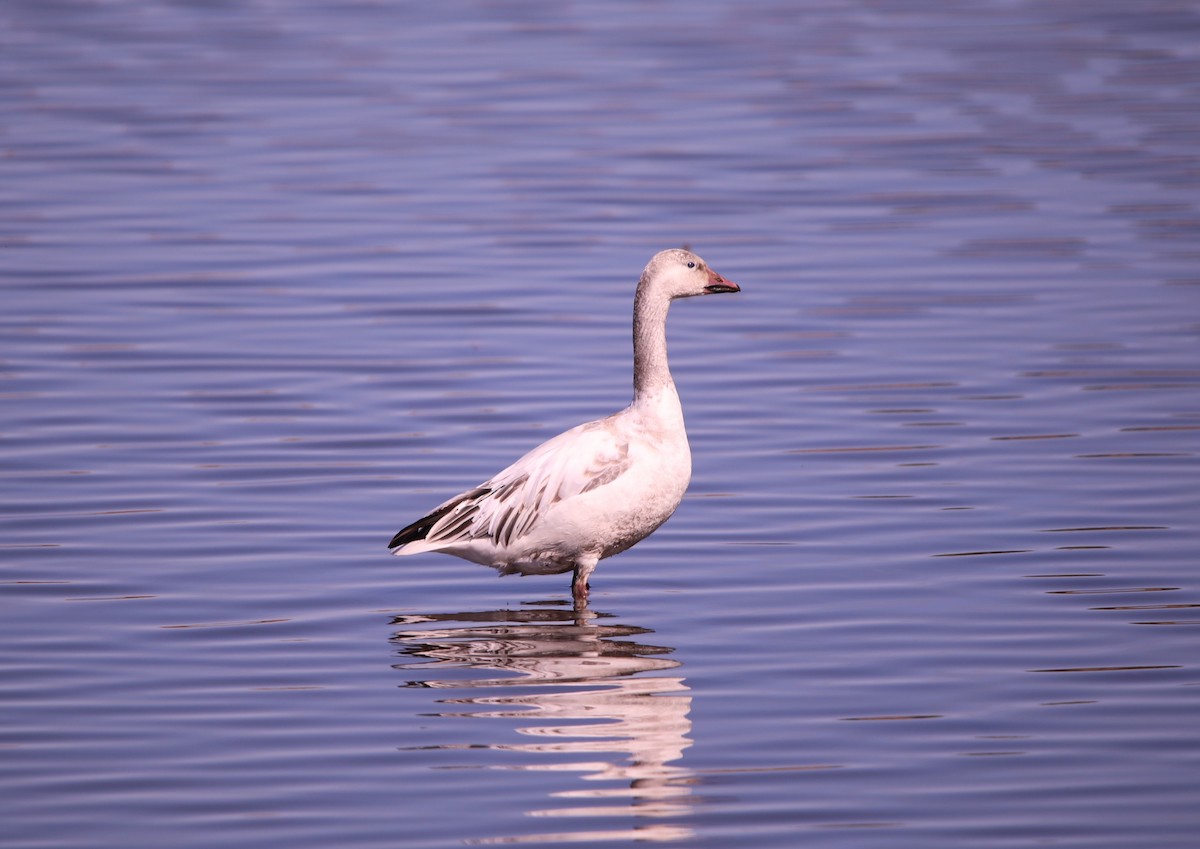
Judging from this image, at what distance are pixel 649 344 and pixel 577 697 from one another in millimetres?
2564

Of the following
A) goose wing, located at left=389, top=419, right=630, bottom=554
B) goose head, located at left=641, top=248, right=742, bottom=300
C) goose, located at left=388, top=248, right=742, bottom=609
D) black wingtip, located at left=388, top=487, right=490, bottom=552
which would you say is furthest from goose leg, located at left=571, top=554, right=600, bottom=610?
goose head, located at left=641, top=248, right=742, bottom=300

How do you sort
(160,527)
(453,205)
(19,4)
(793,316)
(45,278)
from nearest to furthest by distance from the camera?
(160,527) → (793,316) → (45,278) → (453,205) → (19,4)

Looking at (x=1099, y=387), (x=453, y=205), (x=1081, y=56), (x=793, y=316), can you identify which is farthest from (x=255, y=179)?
(x=1081, y=56)

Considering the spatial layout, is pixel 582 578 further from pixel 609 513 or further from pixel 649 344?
pixel 649 344

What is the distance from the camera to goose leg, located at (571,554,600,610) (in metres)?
9.61

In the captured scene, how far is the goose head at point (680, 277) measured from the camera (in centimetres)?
1027

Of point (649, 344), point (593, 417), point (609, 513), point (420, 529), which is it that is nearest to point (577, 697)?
point (609, 513)

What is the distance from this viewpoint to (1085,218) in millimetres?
Answer: 18703

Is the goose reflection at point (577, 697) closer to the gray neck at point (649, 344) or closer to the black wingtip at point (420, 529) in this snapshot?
the black wingtip at point (420, 529)

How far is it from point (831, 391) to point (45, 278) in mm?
7719

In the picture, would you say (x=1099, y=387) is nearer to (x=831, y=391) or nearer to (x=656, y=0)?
(x=831, y=391)

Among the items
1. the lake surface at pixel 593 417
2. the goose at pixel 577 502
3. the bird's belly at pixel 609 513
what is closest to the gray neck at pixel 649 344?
the goose at pixel 577 502

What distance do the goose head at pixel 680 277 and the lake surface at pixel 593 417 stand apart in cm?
147

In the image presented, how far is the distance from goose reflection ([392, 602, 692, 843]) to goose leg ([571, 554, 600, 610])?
0.09 meters
